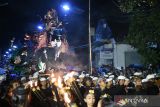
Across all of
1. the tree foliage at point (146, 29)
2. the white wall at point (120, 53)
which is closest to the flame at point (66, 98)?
the tree foliage at point (146, 29)

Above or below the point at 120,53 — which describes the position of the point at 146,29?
above

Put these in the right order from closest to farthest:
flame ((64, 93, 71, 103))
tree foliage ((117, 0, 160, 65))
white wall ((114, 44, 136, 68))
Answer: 1. flame ((64, 93, 71, 103))
2. tree foliage ((117, 0, 160, 65))
3. white wall ((114, 44, 136, 68))

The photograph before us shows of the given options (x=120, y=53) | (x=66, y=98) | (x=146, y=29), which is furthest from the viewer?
(x=120, y=53)

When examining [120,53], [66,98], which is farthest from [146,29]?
[120,53]

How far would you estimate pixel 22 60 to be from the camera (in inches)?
1118

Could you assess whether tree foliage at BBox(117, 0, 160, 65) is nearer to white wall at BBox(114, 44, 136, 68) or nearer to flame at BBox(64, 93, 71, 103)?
flame at BBox(64, 93, 71, 103)

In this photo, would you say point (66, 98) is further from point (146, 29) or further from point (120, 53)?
point (120, 53)

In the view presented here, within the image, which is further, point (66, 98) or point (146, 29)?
point (146, 29)

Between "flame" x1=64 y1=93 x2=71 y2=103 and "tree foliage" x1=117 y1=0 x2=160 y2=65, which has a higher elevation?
"tree foliage" x1=117 y1=0 x2=160 y2=65

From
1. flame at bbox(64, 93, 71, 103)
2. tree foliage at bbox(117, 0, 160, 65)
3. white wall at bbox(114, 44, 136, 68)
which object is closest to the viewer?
flame at bbox(64, 93, 71, 103)

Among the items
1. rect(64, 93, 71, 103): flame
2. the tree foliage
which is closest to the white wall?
the tree foliage

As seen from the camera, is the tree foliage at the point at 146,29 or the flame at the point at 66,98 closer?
the flame at the point at 66,98

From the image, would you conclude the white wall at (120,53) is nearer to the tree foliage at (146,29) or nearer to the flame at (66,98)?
the tree foliage at (146,29)

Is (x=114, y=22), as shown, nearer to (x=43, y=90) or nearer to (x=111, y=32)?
(x=111, y=32)
